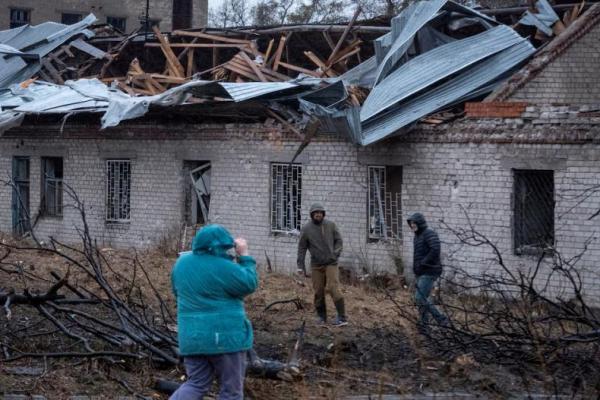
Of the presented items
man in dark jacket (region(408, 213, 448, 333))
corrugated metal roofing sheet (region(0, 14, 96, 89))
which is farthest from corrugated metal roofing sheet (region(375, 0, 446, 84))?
corrugated metal roofing sheet (region(0, 14, 96, 89))

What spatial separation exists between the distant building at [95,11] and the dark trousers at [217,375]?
34890 mm

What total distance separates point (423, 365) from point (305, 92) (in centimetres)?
804

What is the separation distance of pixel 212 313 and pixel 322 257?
5.64 meters

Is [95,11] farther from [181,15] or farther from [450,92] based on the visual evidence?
[450,92]

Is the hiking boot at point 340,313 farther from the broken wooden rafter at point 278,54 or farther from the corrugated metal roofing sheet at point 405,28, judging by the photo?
the broken wooden rafter at point 278,54

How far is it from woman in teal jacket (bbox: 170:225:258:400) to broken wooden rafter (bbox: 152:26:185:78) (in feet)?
42.8

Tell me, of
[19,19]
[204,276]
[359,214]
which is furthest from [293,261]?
[19,19]

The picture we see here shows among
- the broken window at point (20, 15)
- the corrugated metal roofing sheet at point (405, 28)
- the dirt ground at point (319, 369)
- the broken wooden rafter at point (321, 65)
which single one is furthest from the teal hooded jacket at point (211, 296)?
the broken window at point (20, 15)

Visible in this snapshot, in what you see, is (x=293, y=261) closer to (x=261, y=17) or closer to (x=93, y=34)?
(x=93, y=34)

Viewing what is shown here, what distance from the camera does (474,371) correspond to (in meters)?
8.80

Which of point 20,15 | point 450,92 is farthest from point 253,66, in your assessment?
point 20,15

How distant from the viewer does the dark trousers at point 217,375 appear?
674 centimetres

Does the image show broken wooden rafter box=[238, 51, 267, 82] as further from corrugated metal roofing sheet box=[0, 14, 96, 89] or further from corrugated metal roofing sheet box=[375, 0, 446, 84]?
corrugated metal roofing sheet box=[0, 14, 96, 89]

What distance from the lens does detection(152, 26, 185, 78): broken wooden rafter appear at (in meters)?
19.5
